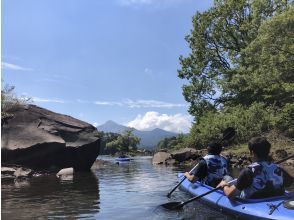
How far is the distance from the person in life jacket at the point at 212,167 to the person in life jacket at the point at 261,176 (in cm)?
239

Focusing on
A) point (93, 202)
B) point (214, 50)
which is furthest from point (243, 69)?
→ point (93, 202)

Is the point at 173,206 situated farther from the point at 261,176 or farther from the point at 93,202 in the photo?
the point at 261,176

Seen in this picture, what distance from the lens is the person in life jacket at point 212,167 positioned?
432 inches

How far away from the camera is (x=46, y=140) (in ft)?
80.6

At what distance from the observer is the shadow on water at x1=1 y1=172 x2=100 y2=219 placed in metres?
10.5

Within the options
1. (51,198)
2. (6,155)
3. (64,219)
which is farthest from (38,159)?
(64,219)

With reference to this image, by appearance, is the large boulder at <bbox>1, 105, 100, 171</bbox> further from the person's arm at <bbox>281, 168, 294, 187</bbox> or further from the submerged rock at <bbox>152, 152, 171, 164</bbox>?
the person's arm at <bbox>281, 168, 294, 187</bbox>

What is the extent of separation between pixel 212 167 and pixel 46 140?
15.5 metres

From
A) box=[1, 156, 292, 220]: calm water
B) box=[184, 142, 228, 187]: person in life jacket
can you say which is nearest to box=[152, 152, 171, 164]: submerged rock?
box=[1, 156, 292, 220]: calm water

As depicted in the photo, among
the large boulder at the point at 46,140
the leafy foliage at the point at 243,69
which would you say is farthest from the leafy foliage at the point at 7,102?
the leafy foliage at the point at 243,69

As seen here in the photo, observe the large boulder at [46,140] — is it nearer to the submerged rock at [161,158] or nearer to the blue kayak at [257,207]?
the submerged rock at [161,158]

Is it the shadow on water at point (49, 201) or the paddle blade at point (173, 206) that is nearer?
the shadow on water at point (49, 201)

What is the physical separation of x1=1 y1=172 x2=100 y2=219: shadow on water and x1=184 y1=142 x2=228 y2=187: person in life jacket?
2971mm

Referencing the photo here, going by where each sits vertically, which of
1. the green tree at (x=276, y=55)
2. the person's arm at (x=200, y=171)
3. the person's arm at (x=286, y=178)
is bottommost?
the person's arm at (x=286, y=178)
